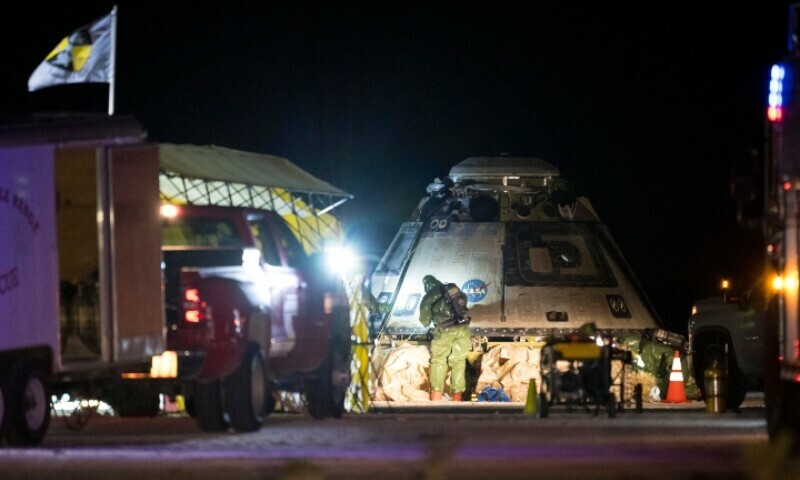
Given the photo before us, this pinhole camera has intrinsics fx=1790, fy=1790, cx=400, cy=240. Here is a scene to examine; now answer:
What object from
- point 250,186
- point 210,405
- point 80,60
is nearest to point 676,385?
point 250,186

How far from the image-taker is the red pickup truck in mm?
16219

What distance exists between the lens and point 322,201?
84.3 ft

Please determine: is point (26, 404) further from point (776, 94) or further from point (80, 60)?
point (80, 60)

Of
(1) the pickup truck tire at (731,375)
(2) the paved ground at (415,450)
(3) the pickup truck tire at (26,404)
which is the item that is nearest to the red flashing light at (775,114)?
(2) the paved ground at (415,450)

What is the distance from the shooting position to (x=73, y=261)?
54.9 ft

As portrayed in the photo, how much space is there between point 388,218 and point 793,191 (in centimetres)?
2390

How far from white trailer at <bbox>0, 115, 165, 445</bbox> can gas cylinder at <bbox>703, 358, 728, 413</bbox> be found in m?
8.02

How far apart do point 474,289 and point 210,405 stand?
Answer: 35.2 ft

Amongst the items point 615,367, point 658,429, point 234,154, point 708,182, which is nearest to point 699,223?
point 708,182

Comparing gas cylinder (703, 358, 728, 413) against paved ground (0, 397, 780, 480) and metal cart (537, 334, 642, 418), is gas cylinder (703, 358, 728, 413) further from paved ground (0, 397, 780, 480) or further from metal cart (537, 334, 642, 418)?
metal cart (537, 334, 642, 418)

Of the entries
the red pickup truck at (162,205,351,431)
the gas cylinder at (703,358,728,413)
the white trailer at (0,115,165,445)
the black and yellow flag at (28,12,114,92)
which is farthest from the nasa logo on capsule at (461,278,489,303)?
the white trailer at (0,115,165,445)

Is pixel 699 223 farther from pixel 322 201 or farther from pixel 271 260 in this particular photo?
pixel 271 260

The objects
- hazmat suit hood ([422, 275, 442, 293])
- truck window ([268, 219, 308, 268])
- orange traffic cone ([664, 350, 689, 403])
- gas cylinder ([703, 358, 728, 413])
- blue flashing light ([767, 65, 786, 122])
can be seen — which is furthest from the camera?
hazmat suit hood ([422, 275, 442, 293])

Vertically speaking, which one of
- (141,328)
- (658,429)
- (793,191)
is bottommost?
(658,429)
